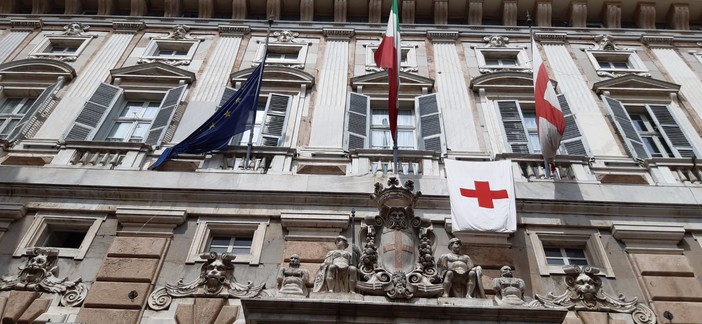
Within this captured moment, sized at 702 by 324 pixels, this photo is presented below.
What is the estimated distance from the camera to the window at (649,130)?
14867 millimetres

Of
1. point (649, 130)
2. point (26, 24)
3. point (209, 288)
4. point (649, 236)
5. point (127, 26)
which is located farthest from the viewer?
point (26, 24)

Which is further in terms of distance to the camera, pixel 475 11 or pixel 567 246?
pixel 475 11

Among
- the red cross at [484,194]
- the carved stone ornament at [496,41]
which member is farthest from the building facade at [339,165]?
the red cross at [484,194]

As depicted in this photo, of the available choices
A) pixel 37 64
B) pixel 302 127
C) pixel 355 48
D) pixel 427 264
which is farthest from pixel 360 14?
pixel 427 264

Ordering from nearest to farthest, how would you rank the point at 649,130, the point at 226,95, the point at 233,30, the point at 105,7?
the point at 649,130
the point at 226,95
the point at 233,30
the point at 105,7

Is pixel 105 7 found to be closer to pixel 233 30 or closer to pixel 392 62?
pixel 233 30

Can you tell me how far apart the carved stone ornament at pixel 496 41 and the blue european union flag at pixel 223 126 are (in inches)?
320

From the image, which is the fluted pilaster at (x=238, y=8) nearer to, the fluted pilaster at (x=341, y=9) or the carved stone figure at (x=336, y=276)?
the fluted pilaster at (x=341, y=9)

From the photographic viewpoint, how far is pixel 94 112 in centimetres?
1545

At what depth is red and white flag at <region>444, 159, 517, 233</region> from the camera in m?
11.7

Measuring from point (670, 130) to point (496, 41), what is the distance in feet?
19.5

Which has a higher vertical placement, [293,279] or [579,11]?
[579,11]

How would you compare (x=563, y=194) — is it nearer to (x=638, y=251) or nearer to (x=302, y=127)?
(x=638, y=251)

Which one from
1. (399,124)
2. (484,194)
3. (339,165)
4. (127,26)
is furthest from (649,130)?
(127,26)
